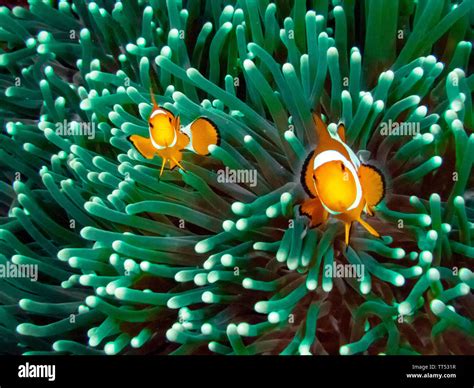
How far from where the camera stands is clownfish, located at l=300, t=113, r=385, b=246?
0.87 m

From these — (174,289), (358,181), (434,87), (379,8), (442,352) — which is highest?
(379,8)

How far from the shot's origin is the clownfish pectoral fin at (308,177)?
0.92 metres

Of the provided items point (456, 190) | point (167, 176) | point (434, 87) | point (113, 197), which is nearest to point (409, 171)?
point (456, 190)

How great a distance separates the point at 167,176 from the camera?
3.63 feet

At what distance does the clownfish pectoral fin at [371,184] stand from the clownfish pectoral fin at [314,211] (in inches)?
3.0

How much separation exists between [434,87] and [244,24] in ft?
1.34

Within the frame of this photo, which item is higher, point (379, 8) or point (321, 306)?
point (379, 8)

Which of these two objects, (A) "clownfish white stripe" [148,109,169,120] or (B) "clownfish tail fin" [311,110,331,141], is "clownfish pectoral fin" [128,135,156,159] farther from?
(B) "clownfish tail fin" [311,110,331,141]

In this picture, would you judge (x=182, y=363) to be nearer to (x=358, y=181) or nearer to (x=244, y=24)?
(x=358, y=181)

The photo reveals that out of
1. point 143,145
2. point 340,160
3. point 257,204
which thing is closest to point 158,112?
point 143,145

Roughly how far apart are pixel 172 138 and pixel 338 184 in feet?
1.14

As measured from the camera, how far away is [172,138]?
1.07 metres

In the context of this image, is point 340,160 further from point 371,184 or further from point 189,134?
→ point 189,134

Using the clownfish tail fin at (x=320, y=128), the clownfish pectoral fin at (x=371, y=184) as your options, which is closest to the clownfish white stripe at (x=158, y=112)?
the clownfish tail fin at (x=320, y=128)
